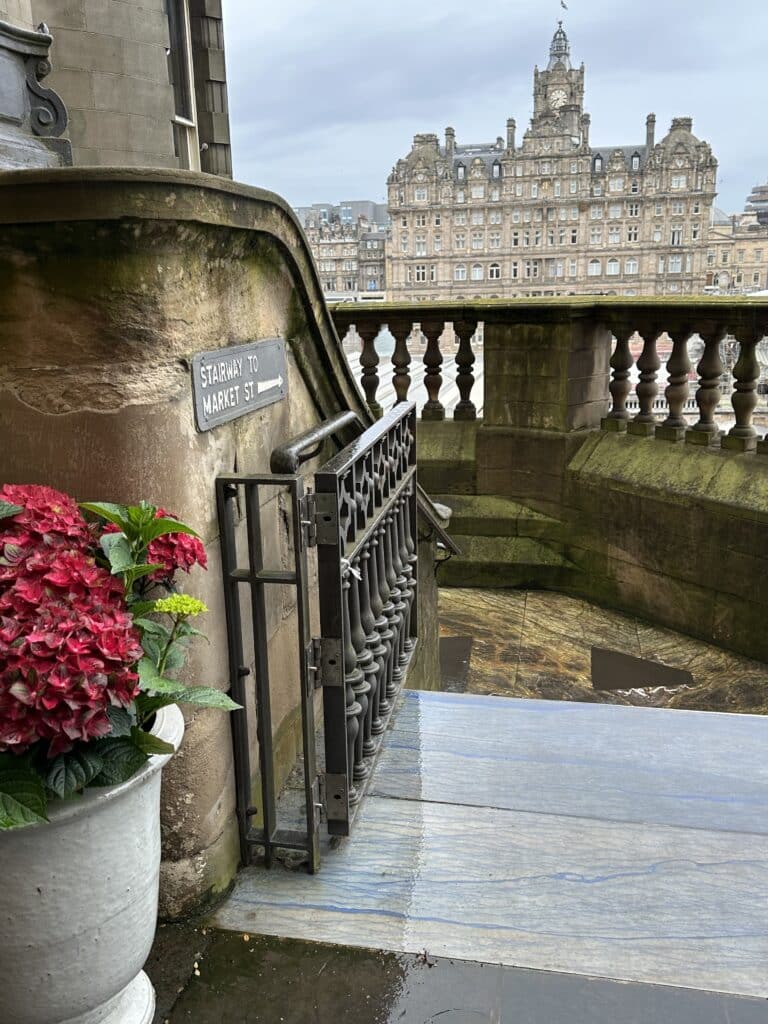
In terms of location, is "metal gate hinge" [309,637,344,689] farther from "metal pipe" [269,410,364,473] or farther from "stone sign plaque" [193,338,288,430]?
"stone sign plaque" [193,338,288,430]

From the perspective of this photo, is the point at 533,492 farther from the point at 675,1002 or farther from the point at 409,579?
the point at 675,1002

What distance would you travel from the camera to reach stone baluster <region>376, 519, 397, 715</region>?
272 cm

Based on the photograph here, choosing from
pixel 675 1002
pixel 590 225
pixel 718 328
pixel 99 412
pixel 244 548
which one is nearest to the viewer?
pixel 99 412

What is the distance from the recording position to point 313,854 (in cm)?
215

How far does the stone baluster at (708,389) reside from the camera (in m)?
4.94

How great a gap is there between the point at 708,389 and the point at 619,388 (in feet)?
2.30

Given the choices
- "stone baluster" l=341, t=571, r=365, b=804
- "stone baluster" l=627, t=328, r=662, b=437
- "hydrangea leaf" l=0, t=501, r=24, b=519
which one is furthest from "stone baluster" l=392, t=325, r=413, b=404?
"hydrangea leaf" l=0, t=501, r=24, b=519

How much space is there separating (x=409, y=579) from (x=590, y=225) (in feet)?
293

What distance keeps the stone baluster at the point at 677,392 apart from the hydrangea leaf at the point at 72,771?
4510 mm

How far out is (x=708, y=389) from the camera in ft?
16.6

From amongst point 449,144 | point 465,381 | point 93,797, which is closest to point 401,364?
point 465,381

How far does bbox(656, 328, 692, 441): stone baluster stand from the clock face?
295ft

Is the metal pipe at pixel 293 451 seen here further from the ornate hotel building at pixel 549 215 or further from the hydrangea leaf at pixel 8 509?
the ornate hotel building at pixel 549 215

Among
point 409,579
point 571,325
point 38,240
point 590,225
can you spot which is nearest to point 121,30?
point 571,325
